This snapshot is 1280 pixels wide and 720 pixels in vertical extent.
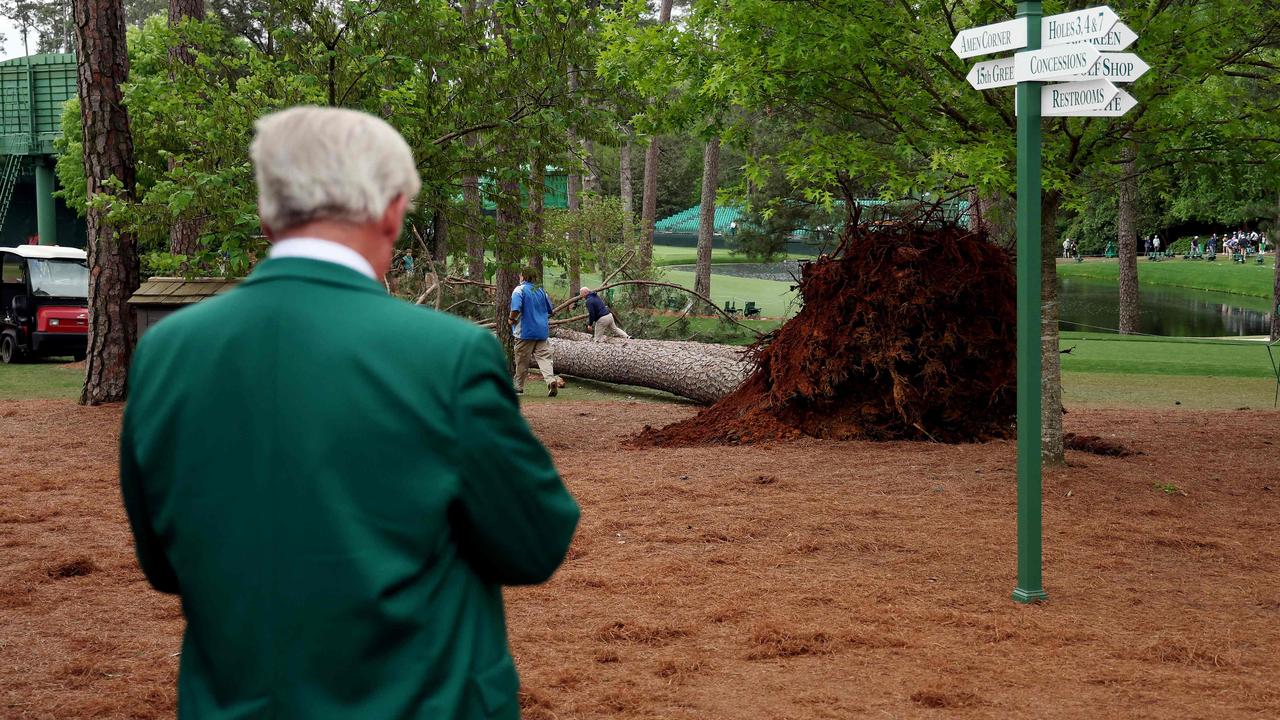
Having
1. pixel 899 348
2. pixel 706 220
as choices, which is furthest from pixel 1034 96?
pixel 706 220

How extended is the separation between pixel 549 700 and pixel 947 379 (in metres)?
7.71

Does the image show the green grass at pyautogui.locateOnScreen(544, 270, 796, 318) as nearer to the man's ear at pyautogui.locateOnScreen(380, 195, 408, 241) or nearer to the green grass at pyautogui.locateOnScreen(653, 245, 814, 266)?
the green grass at pyautogui.locateOnScreen(653, 245, 814, 266)

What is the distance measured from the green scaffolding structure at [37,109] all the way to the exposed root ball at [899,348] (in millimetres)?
39770

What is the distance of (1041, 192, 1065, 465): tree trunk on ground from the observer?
32.6 ft

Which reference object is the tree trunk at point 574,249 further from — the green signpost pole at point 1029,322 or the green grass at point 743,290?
the green signpost pole at point 1029,322

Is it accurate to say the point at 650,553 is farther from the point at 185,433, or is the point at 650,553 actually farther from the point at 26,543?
the point at 185,433

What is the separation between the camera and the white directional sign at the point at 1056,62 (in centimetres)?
584

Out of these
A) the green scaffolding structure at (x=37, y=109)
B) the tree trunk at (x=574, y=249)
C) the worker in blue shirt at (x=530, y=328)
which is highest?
the green scaffolding structure at (x=37, y=109)

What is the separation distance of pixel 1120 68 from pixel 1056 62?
0.34 m

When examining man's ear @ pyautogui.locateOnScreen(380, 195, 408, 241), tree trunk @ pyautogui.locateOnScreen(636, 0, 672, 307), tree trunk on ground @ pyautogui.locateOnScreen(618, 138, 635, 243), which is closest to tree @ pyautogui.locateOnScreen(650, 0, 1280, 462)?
man's ear @ pyautogui.locateOnScreen(380, 195, 408, 241)

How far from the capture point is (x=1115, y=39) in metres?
5.79

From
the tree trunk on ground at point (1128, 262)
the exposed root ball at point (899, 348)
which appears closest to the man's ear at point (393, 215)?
the exposed root ball at point (899, 348)

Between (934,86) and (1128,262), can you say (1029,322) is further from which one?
(1128,262)

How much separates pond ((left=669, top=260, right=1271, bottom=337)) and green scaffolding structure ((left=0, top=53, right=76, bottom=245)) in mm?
27278
